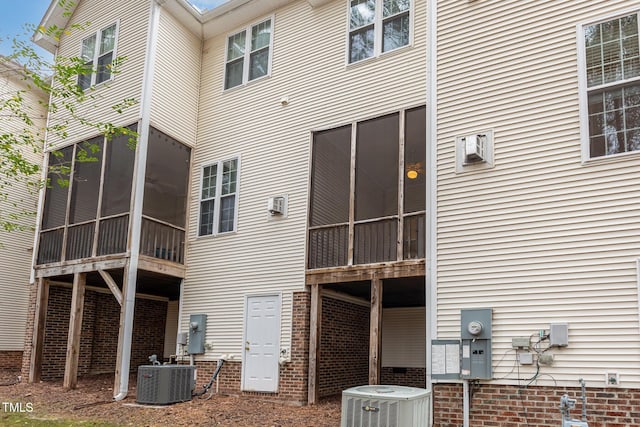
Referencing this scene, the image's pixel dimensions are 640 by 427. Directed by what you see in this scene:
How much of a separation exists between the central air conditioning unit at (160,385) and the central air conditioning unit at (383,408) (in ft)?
16.0

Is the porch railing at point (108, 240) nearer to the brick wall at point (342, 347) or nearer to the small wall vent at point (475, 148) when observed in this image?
the brick wall at point (342, 347)

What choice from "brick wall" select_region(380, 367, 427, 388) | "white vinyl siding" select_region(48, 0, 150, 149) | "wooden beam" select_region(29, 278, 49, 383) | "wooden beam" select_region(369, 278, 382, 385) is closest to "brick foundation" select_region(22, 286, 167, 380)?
"wooden beam" select_region(29, 278, 49, 383)

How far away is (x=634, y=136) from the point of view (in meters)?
7.32

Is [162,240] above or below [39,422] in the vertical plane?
above

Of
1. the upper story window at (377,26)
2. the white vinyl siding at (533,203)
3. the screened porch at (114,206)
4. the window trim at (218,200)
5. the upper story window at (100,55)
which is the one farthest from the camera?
the upper story window at (100,55)

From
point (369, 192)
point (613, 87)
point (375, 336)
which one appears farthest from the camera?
point (369, 192)

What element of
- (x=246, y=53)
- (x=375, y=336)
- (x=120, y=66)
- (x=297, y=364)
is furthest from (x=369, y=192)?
(x=120, y=66)

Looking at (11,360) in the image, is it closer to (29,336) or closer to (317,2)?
(29,336)

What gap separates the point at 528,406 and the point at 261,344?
5348 mm

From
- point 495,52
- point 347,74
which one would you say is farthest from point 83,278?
point 495,52

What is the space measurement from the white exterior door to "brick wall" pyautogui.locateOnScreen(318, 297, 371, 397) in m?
0.91

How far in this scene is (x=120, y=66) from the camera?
12.9 metres

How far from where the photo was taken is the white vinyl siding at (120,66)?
12.5m

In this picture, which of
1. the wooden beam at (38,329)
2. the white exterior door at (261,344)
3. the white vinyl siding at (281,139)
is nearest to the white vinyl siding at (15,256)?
the wooden beam at (38,329)
